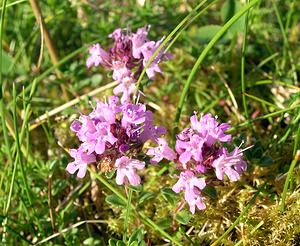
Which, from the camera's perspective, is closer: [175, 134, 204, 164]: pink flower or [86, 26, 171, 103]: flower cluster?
[175, 134, 204, 164]: pink flower

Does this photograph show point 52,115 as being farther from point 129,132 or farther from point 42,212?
point 129,132

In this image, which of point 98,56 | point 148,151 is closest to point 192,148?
point 148,151

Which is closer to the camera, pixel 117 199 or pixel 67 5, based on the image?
pixel 117 199

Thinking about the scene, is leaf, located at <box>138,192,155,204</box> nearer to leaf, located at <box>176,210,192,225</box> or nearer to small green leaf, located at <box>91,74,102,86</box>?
leaf, located at <box>176,210,192,225</box>

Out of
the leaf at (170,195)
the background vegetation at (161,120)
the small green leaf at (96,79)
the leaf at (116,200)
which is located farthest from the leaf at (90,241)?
the small green leaf at (96,79)

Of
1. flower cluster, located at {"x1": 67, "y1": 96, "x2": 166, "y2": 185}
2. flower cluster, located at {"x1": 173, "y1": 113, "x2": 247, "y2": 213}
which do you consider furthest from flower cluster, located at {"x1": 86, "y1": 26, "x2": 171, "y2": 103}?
flower cluster, located at {"x1": 173, "y1": 113, "x2": 247, "y2": 213}

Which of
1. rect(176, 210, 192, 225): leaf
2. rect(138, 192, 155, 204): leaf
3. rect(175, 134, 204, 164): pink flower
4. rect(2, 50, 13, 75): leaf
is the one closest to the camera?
rect(175, 134, 204, 164): pink flower

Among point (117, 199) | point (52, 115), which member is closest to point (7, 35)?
point (52, 115)
